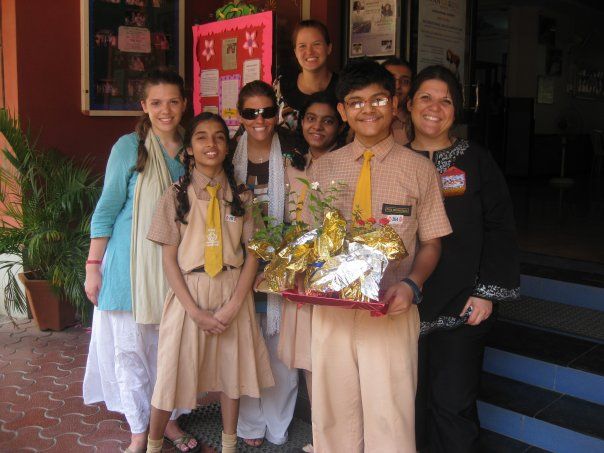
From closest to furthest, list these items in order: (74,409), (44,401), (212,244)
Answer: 1. (212,244)
2. (74,409)
3. (44,401)

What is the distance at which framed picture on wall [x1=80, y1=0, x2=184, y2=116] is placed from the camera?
5121 mm

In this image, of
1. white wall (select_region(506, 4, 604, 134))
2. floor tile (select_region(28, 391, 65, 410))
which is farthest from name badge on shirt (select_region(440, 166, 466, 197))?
white wall (select_region(506, 4, 604, 134))

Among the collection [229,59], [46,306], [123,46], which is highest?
[123,46]

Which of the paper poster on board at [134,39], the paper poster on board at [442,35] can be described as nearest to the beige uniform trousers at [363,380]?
the paper poster on board at [442,35]

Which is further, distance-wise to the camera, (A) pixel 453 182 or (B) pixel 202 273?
(B) pixel 202 273

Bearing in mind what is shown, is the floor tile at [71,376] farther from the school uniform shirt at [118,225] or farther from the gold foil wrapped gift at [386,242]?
the gold foil wrapped gift at [386,242]

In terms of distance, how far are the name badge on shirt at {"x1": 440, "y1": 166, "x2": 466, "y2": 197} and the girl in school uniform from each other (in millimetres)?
868

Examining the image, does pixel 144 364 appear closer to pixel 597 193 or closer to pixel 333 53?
pixel 333 53

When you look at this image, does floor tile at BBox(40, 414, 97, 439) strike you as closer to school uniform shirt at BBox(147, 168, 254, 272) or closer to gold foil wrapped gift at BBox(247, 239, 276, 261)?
school uniform shirt at BBox(147, 168, 254, 272)

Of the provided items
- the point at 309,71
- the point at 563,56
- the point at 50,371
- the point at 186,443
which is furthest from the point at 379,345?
the point at 563,56

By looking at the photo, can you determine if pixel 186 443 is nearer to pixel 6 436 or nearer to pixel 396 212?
pixel 6 436

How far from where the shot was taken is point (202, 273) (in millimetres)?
2773

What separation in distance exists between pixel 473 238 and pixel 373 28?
2.63 metres

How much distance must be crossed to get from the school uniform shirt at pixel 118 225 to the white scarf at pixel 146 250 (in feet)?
0.22
